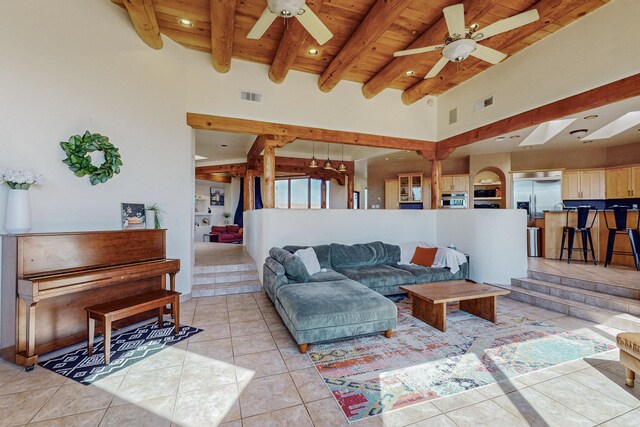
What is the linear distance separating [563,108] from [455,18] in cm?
254

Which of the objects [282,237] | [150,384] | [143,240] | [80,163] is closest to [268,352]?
[150,384]

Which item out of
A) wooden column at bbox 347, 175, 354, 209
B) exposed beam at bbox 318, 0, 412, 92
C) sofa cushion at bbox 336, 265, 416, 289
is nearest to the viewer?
exposed beam at bbox 318, 0, 412, 92

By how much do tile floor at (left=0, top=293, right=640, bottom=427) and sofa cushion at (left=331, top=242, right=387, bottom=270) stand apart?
2191 mm

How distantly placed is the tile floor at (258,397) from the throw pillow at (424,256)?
2438 mm

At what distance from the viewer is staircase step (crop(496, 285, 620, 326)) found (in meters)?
3.53

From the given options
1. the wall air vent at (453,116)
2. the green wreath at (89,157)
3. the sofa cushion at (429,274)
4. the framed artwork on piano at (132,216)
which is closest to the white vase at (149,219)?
the framed artwork on piano at (132,216)

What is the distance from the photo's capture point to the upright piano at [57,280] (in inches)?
96.3

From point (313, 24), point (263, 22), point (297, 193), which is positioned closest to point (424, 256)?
point (313, 24)

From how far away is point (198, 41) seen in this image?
439 centimetres

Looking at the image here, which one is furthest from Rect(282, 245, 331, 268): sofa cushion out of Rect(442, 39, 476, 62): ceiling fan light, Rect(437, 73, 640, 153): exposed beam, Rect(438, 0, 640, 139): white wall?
Rect(438, 0, 640, 139): white wall

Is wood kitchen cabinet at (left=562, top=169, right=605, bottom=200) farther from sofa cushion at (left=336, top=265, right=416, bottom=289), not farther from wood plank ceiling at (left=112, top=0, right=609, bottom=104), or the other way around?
sofa cushion at (left=336, top=265, right=416, bottom=289)

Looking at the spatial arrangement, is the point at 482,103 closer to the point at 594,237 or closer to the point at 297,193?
the point at 594,237

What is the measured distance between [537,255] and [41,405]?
847cm

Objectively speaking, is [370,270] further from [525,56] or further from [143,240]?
[525,56]
